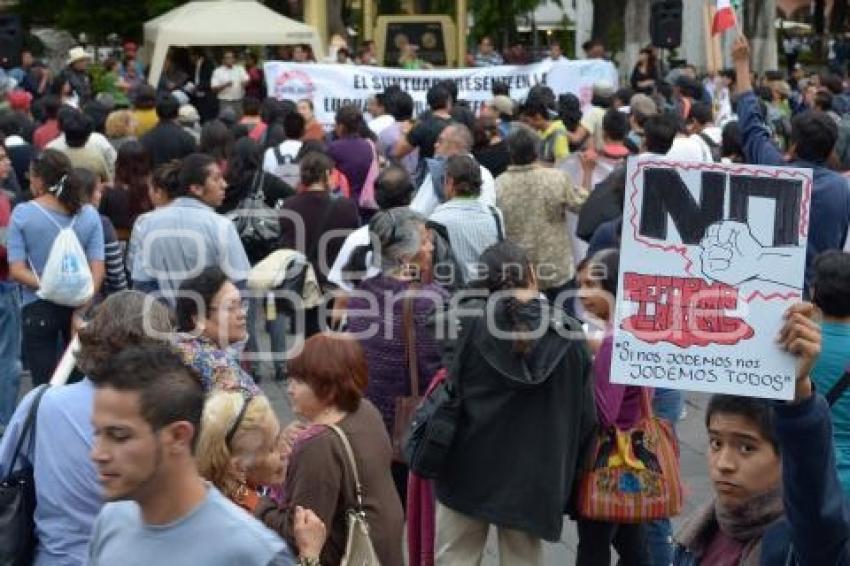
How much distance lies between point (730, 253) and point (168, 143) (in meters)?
10.2

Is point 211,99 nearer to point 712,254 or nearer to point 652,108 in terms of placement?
point 652,108

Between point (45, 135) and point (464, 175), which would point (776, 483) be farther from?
point (45, 135)

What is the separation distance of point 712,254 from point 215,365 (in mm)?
1928

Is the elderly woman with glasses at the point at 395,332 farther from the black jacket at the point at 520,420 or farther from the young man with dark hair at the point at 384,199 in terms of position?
the young man with dark hair at the point at 384,199

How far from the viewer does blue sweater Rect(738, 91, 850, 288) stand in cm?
782

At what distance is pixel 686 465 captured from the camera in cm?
955

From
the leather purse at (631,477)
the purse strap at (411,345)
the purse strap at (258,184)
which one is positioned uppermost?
the purse strap at (411,345)

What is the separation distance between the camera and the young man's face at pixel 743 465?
153 inches

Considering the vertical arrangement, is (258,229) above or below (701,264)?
below

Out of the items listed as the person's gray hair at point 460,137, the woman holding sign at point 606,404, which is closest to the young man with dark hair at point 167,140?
the person's gray hair at point 460,137

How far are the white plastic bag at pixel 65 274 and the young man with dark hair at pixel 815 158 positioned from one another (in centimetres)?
326

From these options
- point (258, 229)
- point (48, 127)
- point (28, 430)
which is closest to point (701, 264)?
point (28, 430)

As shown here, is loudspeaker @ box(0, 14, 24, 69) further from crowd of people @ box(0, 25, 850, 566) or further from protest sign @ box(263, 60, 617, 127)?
crowd of people @ box(0, 25, 850, 566)

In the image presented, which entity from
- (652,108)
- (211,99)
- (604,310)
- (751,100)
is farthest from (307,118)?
(211,99)
